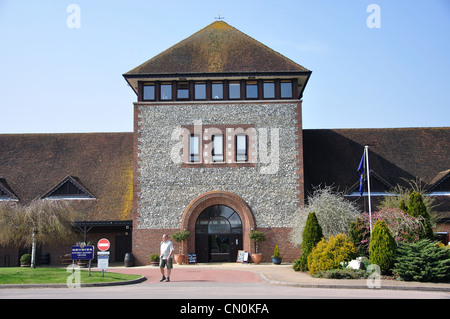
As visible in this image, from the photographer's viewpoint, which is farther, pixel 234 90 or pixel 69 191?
pixel 69 191

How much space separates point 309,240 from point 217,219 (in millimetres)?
7868

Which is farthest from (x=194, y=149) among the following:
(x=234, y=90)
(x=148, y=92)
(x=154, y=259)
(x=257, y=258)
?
(x=257, y=258)

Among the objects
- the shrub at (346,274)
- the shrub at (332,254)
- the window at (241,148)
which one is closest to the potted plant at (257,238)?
the window at (241,148)

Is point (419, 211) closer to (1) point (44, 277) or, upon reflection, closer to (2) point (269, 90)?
(2) point (269, 90)

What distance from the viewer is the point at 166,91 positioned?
101 ft

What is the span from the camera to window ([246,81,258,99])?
30516 millimetres

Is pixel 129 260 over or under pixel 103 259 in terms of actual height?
under

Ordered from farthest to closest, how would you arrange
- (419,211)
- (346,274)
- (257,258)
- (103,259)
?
(257,258) < (419,211) < (103,259) < (346,274)

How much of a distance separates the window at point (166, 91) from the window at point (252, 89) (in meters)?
4.69

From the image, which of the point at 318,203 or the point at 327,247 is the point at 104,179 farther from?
the point at 327,247

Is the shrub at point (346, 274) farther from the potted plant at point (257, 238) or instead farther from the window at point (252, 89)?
the window at point (252, 89)

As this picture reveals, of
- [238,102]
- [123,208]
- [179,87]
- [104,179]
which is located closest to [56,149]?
[104,179]

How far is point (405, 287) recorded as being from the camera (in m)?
16.8

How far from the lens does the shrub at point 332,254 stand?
20891 mm
